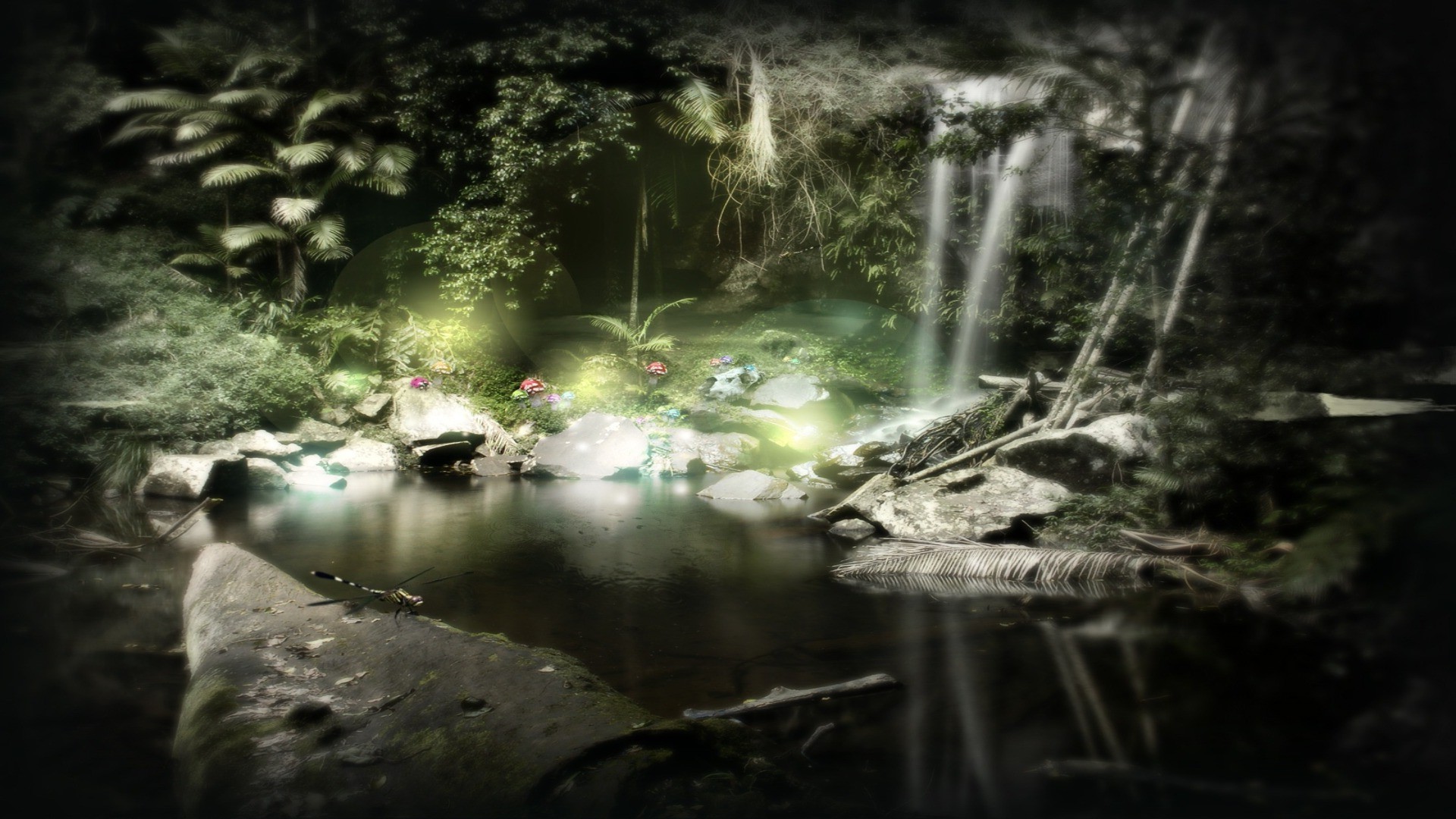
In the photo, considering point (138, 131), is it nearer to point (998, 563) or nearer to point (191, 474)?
point (191, 474)

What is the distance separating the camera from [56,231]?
197 cm

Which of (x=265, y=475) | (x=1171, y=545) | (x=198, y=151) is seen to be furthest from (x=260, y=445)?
(x=1171, y=545)

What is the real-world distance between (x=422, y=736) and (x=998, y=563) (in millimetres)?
2185

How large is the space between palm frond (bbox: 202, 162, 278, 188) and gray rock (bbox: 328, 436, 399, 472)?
7.65 feet

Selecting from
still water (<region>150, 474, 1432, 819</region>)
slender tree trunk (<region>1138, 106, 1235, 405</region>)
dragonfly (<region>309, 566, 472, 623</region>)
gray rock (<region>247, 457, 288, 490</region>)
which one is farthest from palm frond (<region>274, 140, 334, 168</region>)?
slender tree trunk (<region>1138, 106, 1235, 405</region>)

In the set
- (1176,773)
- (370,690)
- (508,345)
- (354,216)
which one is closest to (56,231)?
(354,216)

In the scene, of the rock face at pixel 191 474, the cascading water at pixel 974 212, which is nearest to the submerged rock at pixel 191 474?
the rock face at pixel 191 474

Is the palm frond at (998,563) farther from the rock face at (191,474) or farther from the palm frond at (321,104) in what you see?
the rock face at (191,474)

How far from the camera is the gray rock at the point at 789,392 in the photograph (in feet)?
19.7

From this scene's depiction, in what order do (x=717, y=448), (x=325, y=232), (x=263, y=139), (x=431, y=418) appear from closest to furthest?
1. (x=263, y=139)
2. (x=325, y=232)
3. (x=431, y=418)
4. (x=717, y=448)

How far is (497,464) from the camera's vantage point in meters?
5.46

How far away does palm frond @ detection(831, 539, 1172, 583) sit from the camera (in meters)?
2.64

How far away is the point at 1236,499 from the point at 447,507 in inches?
144

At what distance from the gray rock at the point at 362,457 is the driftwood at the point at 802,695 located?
3857mm
